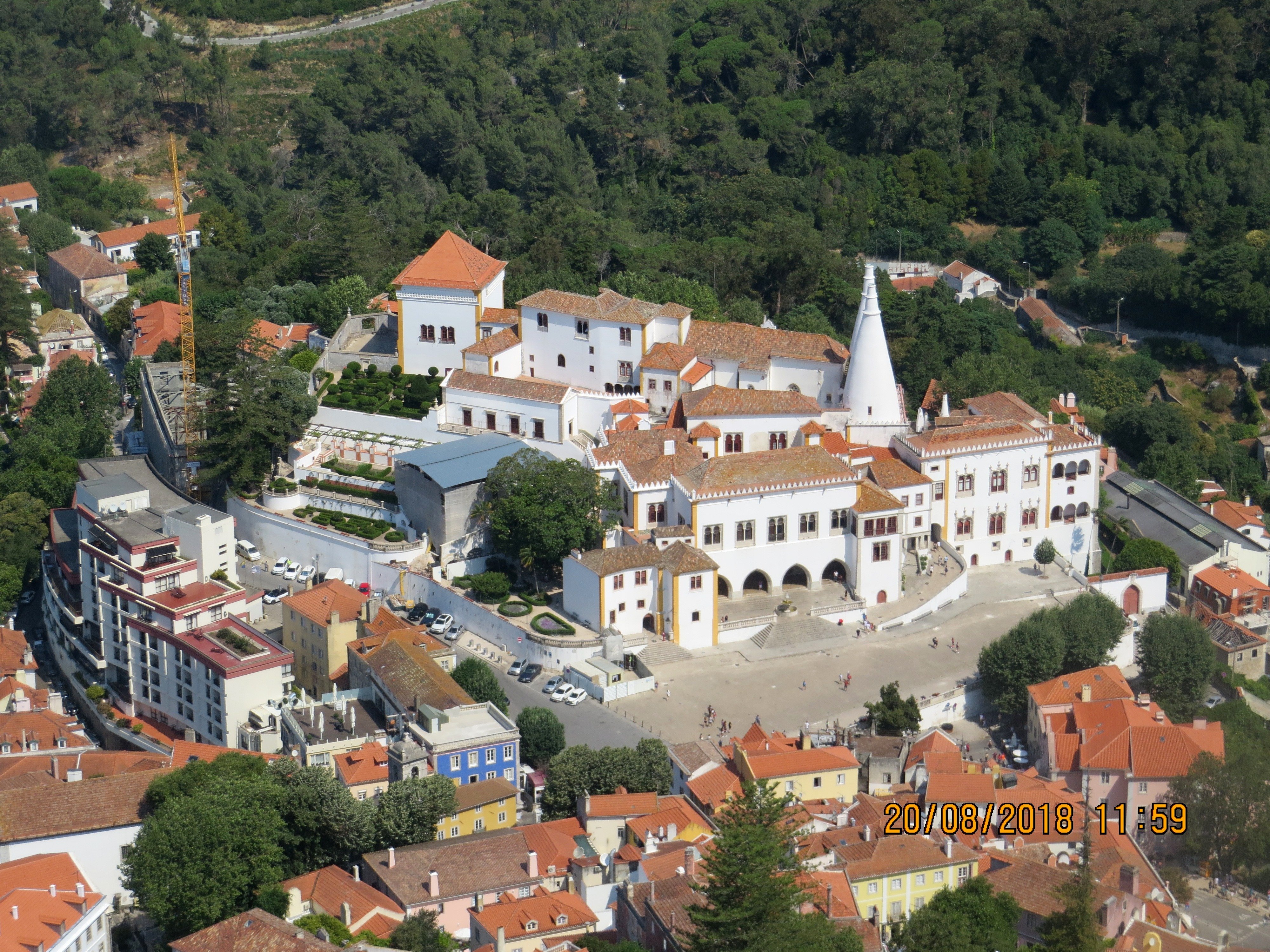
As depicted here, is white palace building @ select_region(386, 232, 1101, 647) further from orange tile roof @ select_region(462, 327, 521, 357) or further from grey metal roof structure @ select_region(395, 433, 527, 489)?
grey metal roof structure @ select_region(395, 433, 527, 489)

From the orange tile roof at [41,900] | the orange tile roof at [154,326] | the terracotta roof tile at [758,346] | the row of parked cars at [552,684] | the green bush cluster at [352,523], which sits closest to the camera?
the orange tile roof at [41,900]

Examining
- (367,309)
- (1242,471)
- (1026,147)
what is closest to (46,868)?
(367,309)

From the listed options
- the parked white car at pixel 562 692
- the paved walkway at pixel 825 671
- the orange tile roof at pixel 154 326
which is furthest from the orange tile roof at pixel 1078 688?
the orange tile roof at pixel 154 326

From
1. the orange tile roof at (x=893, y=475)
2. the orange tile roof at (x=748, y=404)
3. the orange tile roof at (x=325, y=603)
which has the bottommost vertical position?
the orange tile roof at (x=325, y=603)

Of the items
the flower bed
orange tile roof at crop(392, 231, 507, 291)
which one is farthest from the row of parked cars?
orange tile roof at crop(392, 231, 507, 291)

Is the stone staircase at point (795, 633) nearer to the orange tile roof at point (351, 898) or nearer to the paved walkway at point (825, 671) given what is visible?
the paved walkway at point (825, 671)

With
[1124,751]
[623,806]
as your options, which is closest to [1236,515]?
[1124,751]

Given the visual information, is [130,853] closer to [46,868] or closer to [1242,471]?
[46,868]
